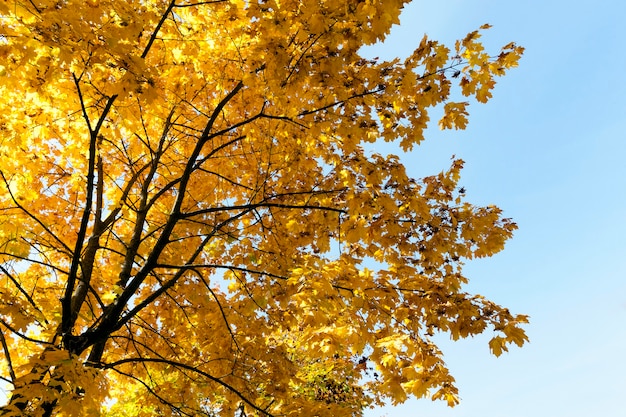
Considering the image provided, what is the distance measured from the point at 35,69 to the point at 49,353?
8.81 feet

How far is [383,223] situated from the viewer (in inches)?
178

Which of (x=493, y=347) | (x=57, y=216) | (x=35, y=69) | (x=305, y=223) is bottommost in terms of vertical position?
(x=493, y=347)

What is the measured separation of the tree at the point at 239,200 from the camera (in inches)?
146

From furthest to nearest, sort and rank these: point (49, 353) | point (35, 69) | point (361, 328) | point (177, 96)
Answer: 1. point (177, 96)
2. point (35, 69)
3. point (361, 328)
4. point (49, 353)

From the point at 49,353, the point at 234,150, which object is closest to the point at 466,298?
the point at 49,353

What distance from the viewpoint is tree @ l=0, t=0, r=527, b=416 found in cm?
372

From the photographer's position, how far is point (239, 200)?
662 cm

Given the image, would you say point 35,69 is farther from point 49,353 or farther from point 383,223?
point 383,223

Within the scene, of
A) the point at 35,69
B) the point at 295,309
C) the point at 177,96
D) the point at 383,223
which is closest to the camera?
the point at 35,69

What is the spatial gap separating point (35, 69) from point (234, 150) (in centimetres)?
297

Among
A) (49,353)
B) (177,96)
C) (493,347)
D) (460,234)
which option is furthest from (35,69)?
(493,347)

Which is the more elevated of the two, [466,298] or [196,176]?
[196,176]

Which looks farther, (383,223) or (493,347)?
(383,223)

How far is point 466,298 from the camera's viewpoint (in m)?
4.09
